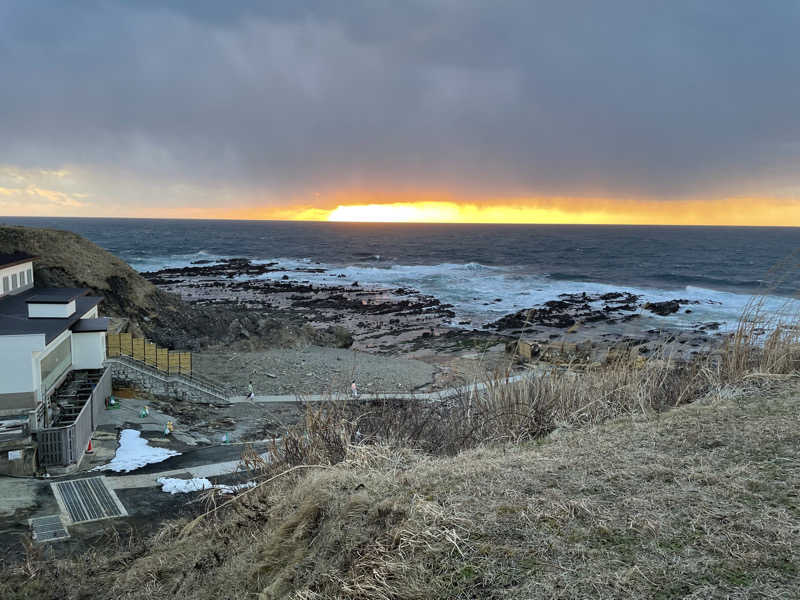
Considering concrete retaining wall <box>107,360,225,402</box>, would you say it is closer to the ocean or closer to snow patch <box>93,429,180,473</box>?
snow patch <box>93,429,180,473</box>

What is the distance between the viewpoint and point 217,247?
11888 cm

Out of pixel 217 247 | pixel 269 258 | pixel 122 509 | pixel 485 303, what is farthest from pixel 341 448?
pixel 217 247

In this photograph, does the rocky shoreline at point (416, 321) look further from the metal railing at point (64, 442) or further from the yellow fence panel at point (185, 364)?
the metal railing at point (64, 442)

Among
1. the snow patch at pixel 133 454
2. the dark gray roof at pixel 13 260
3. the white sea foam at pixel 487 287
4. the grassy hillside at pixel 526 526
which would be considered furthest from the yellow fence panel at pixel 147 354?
the white sea foam at pixel 487 287

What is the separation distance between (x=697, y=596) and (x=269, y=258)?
9887cm

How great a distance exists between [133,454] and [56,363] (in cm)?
537

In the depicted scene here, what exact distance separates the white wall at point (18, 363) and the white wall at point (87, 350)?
→ 474cm

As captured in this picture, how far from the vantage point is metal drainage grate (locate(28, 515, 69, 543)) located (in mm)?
10086

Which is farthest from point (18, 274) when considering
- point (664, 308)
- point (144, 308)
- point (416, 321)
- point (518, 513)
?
point (664, 308)

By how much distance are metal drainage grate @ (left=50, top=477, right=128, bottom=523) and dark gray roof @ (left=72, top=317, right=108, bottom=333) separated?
840cm

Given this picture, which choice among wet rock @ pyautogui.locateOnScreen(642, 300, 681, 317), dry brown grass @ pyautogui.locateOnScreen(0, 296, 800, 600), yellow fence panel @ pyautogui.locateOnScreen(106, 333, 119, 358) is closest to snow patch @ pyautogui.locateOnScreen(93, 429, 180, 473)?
yellow fence panel @ pyautogui.locateOnScreen(106, 333, 119, 358)

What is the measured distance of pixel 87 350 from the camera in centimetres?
2048

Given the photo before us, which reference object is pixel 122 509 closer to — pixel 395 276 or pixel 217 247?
pixel 395 276

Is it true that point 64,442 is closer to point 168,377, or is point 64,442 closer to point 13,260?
point 168,377
